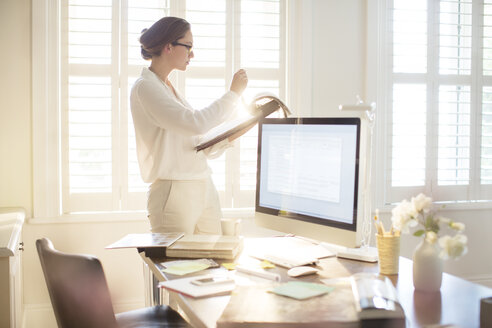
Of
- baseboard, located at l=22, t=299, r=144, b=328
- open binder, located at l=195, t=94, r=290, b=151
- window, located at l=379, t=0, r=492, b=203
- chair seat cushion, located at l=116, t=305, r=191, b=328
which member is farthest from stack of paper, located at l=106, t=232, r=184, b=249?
window, located at l=379, t=0, r=492, b=203

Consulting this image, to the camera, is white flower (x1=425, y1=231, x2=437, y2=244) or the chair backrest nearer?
the chair backrest

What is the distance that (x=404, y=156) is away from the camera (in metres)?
3.51

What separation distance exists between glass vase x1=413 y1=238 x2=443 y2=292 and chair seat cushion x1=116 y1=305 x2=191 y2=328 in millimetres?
759

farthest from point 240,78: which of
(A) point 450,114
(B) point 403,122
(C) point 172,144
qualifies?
(A) point 450,114

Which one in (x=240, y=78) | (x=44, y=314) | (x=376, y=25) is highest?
(x=376, y=25)

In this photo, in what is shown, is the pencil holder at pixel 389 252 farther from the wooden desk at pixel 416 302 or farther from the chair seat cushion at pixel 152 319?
the chair seat cushion at pixel 152 319

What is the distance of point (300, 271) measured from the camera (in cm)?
149

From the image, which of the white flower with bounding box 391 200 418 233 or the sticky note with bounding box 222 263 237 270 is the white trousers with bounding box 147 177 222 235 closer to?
the sticky note with bounding box 222 263 237 270

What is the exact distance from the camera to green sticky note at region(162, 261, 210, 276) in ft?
4.90

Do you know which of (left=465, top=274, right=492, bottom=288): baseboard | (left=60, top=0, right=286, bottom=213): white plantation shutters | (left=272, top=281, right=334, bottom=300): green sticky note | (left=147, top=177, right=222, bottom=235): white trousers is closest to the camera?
(left=272, top=281, right=334, bottom=300): green sticky note

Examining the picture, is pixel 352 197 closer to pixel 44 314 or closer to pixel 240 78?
pixel 240 78

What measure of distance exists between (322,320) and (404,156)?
2623 millimetres

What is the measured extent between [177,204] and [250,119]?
1.51ft

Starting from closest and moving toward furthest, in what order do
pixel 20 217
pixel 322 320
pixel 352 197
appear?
pixel 322 320 → pixel 352 197 → pixel 20 217
